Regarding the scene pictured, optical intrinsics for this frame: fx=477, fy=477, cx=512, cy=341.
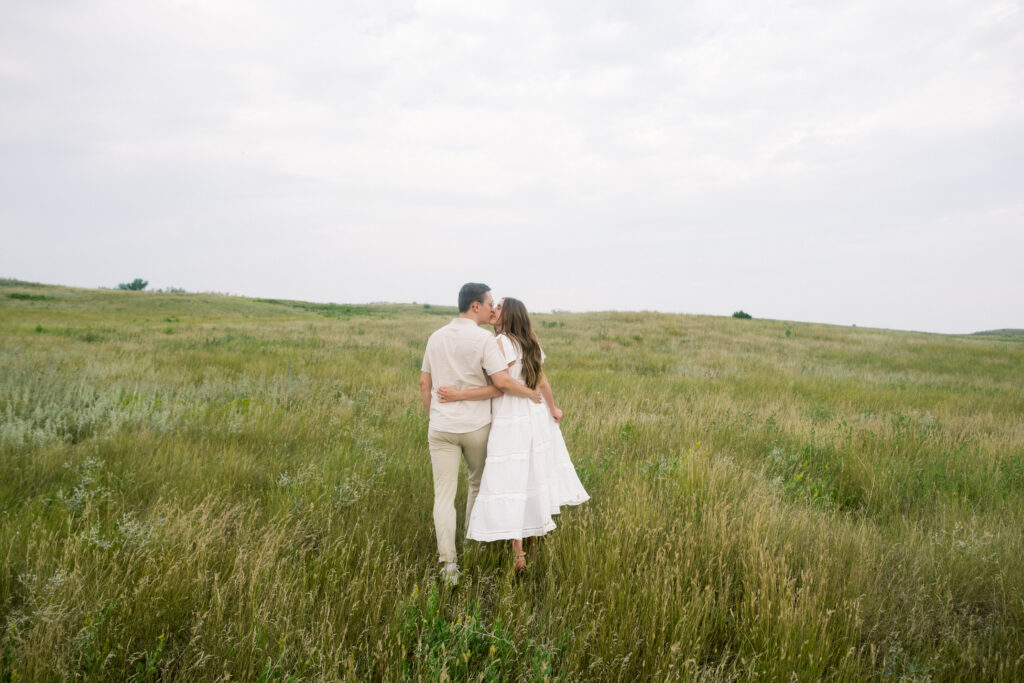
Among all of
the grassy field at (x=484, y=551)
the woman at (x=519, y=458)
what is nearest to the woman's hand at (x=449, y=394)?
the woman at (x=519, y=458)

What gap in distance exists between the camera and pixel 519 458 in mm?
3721

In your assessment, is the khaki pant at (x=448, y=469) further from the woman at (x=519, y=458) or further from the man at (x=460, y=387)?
the woman at (x=519, y=458)

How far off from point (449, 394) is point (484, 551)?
4.58 feet

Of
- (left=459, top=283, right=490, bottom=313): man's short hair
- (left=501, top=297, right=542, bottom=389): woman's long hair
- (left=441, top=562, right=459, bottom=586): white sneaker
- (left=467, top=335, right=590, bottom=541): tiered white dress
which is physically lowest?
(left=441, top=562, right=459, bottom=586): white sneaker

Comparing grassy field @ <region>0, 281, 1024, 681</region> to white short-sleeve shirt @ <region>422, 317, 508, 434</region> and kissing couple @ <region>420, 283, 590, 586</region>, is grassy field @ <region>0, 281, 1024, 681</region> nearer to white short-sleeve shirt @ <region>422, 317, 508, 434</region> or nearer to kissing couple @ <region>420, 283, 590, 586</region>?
kissing couple @ <region>420, 283, 590, 586</region>

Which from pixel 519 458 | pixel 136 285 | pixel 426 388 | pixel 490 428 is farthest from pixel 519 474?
pixel 136 285

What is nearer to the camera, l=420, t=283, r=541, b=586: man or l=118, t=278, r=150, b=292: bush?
l=420, t=283, r=541, b=586: man

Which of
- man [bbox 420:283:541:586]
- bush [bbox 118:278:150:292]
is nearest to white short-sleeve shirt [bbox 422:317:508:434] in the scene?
man [bbox 420:283:541:586]

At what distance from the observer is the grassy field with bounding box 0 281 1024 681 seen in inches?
104

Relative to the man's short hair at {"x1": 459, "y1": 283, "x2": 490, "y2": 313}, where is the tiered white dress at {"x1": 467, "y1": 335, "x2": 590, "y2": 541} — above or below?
below

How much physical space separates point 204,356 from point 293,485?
10.8 m

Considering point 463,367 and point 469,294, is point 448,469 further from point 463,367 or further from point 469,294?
point 469,294

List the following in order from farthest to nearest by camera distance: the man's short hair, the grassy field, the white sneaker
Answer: the man's short hair, the white sneaker, the grassy field

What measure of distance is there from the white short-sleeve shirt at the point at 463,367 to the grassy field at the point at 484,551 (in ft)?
3.36
